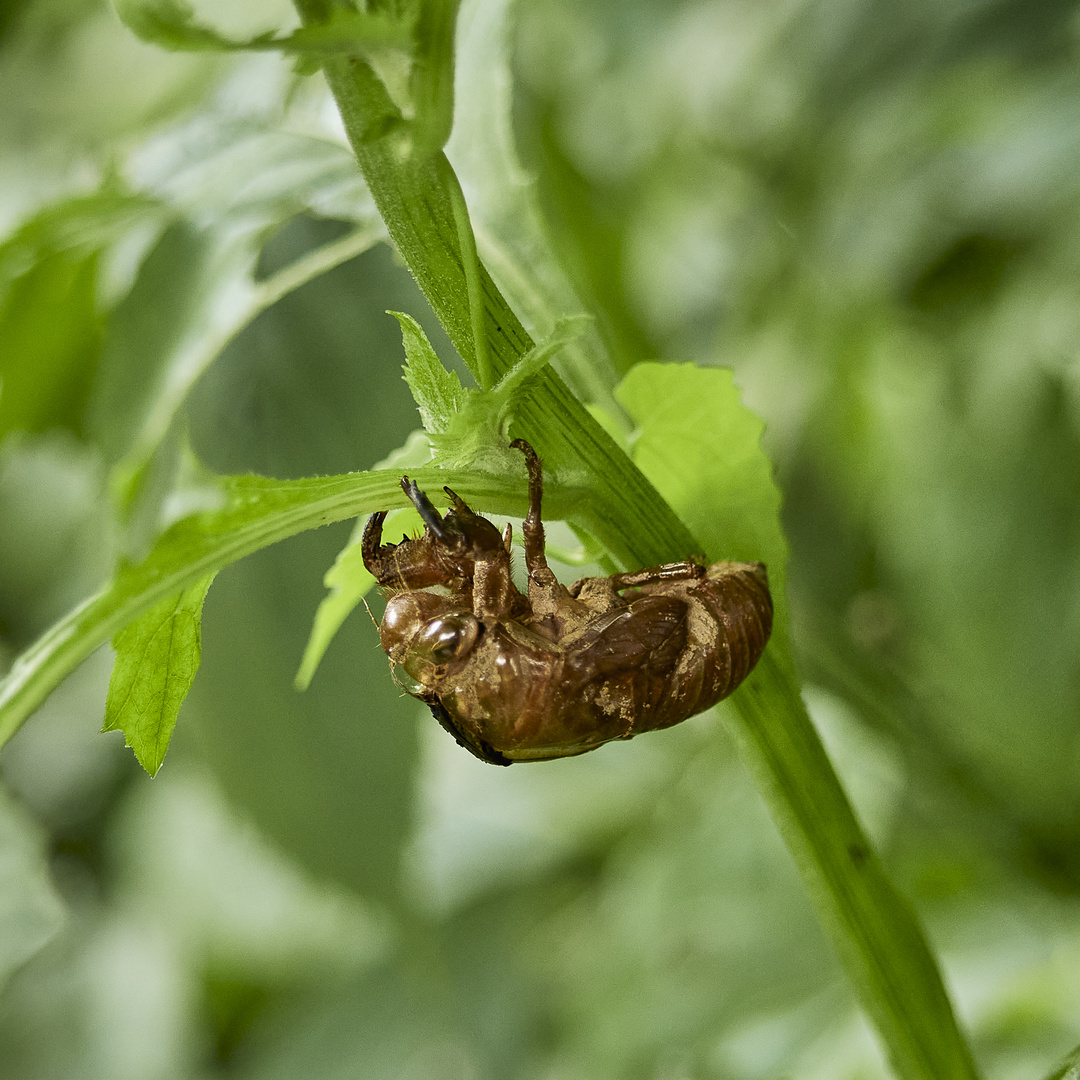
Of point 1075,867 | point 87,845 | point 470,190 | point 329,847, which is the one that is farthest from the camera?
point 87,845

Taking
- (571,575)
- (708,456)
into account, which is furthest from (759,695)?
(571,575)

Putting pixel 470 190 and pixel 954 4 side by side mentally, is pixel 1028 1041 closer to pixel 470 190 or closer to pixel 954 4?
pixel 470 190

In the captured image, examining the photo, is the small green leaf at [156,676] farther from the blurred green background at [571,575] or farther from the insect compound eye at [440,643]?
the insect compound eye at [440,643]

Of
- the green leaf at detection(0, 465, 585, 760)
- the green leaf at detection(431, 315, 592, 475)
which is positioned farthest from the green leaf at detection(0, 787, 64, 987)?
the green leaf at detection(431, 315, 592, 475)

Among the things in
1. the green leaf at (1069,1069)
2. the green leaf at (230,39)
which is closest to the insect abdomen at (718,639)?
the green leaf at (1069,1069)

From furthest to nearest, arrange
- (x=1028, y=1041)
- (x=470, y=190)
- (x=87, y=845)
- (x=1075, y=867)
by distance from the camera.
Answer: (x=87, y=845) → (x=1075, y=867) → (x=1028, y=1041) → (x=470, y=190)

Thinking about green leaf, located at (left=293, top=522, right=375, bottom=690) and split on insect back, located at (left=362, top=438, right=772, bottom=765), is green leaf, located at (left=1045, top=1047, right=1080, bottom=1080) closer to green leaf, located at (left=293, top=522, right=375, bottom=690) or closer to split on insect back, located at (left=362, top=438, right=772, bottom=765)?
A: split on insect back, located at (left=362, top=438, right=772, bottom=765)

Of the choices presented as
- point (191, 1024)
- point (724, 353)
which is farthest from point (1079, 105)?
point (191, 1024)
